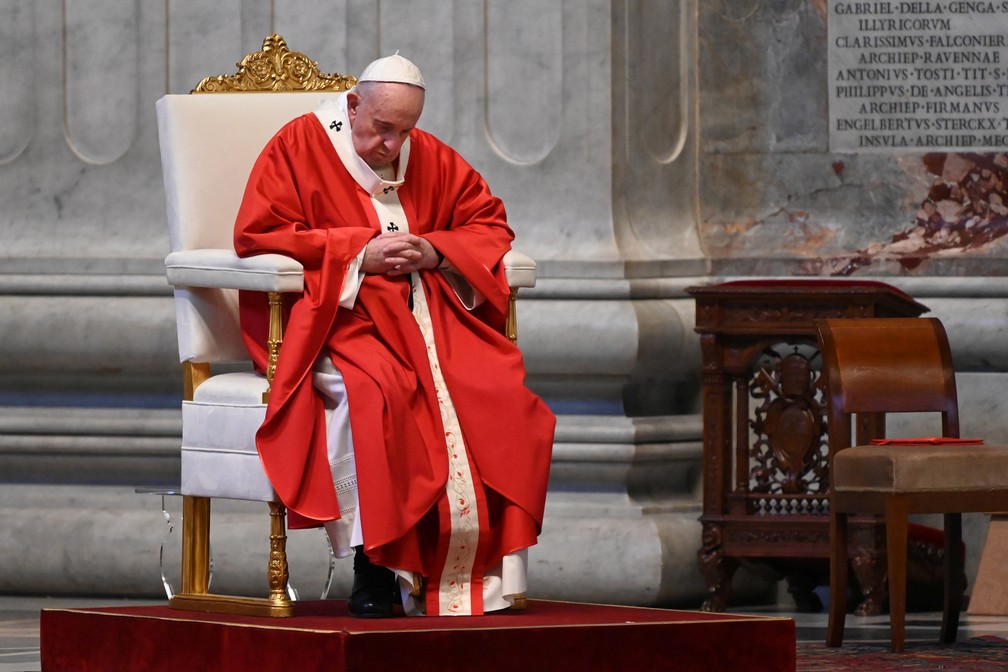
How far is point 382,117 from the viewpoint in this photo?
486 centimetres

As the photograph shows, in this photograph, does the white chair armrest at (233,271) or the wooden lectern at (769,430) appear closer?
the white chair armrest at (233,271)

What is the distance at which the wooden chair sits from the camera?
17.7ft

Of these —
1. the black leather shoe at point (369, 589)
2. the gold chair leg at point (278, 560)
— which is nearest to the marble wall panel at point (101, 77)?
the gold chair leg at point (278, 560)

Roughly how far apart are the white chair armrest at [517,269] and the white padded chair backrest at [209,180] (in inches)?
29.0

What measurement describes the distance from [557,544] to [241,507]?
1.15m

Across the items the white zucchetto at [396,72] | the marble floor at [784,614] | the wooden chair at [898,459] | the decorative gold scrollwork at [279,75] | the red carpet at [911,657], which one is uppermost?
the decorative gold scrollwork at [279,75]

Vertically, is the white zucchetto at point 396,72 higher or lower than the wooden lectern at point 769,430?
higher

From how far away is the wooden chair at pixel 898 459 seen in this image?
540cm

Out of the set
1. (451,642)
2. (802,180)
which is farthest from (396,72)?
(802,180)

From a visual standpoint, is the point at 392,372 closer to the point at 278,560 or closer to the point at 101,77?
the point at 278,560

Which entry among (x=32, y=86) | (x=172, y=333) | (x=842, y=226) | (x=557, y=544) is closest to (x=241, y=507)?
(x=172, y=333)

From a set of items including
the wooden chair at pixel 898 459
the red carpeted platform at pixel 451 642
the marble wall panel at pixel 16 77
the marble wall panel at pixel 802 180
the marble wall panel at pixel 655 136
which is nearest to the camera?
the red carpeted platform at pixel 451 642

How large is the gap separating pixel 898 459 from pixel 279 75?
1916 millimetres

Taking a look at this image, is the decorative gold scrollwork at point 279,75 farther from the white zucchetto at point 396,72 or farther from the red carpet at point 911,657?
the red carpet at point 911,657
